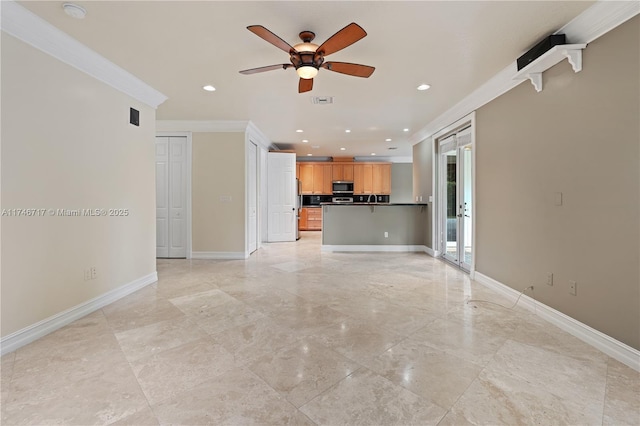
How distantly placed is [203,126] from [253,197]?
1739 millimetres

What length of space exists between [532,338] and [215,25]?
3.75m

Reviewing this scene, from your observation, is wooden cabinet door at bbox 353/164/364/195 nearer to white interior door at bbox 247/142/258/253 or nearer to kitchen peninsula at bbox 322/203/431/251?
kitchen peninsula at bbox 322/203/431/251

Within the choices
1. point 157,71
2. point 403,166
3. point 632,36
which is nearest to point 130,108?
point 157,71

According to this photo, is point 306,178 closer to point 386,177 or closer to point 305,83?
point 386,177

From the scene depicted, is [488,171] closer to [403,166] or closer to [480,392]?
[480,392]

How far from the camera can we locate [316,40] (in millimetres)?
2619

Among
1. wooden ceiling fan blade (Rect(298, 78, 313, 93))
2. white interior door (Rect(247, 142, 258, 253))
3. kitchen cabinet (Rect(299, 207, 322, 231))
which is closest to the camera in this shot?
wooden ceiling fan blade (Rect(298, 78, 313, 93))

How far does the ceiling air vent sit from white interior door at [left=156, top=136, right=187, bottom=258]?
112 inches

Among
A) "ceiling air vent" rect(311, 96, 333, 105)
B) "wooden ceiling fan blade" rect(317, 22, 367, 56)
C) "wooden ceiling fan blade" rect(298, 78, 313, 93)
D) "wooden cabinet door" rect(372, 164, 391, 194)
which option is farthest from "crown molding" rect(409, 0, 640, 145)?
"wooden cabinet door" rect(372, 164, 391, 194)

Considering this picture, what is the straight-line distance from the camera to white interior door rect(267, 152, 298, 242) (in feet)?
24.8

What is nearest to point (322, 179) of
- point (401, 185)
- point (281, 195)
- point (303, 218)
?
point (303, 218)

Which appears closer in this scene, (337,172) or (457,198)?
(457,198)

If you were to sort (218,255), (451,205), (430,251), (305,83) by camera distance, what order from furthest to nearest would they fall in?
1. (430,251)
2. (218,255)
3. (451,205)
4. (305,83)

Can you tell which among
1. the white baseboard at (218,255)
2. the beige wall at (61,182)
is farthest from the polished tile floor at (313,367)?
the white baseboard at (218,255)
